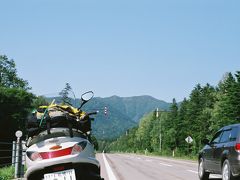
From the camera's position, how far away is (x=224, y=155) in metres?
12.9

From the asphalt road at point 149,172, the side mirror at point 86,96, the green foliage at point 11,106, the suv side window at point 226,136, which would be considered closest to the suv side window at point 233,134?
the suv side window at point 226,136

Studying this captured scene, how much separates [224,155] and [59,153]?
24.7 ft

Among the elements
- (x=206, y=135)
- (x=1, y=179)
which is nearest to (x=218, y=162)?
(x=1, y=179)

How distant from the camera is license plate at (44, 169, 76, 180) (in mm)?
6379

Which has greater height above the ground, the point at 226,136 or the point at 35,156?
the point at 226,136

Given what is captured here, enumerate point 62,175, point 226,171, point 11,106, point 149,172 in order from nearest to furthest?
point 62,175
point 226,171
point 149,172
point 11,106

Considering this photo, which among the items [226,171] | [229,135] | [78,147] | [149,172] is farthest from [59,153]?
[149,172]

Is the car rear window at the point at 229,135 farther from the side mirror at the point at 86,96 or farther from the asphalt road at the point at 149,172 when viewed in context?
the side mirror at the point at 86,96

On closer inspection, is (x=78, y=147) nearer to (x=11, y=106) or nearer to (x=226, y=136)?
(x=226, y=136)

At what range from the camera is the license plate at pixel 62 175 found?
20.9 ft

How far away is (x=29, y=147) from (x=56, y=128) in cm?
48

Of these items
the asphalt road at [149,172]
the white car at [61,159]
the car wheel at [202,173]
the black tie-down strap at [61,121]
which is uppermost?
the black tie-down strap at [61,121]

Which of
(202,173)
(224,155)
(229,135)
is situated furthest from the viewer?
(202,173)

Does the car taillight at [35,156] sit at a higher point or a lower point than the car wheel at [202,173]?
higher
